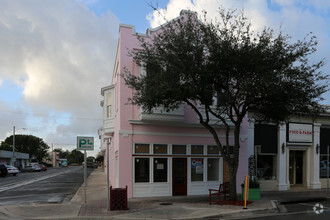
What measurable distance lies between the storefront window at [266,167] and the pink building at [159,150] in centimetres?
209

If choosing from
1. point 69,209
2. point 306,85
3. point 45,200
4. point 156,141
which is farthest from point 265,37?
point 45,200

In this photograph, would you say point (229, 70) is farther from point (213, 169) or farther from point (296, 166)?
point (296, 166)

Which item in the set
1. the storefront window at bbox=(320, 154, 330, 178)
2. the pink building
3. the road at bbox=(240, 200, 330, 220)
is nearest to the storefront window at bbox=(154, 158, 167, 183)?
the pink building

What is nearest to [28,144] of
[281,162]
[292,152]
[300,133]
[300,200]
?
[292,152]

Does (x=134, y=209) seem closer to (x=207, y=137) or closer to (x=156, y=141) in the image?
(x=156, y=141)

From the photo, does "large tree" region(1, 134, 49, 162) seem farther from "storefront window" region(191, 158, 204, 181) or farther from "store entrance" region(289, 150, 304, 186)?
"store entrance" region(289, 150, 304, 186)

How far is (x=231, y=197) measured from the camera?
12.7m

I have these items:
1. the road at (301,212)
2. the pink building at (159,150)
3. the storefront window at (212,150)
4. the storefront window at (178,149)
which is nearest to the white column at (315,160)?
the pink building at (159,150)

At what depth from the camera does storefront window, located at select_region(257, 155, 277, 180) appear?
18.2m

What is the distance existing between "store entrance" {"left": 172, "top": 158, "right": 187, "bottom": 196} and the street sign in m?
4.41

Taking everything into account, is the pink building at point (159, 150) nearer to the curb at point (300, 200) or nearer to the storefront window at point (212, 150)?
the storefront window at point (212, 150)

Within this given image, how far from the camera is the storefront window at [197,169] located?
16062 mm

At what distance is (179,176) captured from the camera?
51.6 feet

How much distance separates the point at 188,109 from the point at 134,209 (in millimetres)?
6565
